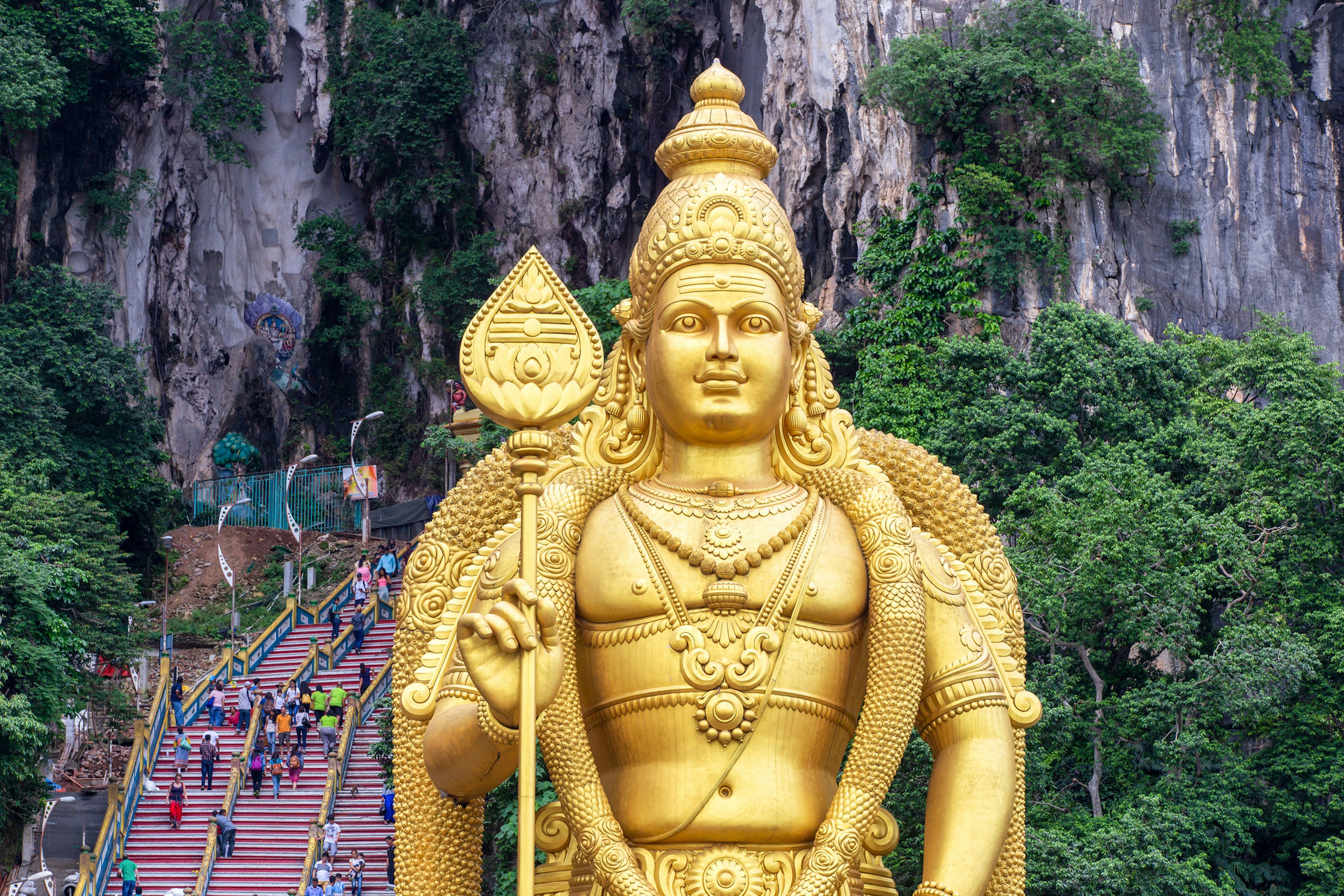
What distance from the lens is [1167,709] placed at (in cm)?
1692

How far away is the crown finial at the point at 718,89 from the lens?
25.3 feet

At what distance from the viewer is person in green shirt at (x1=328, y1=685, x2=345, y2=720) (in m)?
24.8

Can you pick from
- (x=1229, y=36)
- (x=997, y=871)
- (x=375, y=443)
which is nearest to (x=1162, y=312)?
(x=1229, y=36)

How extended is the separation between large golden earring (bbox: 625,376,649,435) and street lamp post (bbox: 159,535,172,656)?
23362 millimetres

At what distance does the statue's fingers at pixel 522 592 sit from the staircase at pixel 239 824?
13.7 m

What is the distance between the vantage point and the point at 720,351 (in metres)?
7.08

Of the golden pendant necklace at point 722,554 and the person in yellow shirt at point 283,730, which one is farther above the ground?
the golden pendant necklace at point 722,554

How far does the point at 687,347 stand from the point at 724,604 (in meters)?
1.06

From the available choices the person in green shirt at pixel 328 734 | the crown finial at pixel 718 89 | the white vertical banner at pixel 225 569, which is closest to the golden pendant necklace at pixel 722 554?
the crown finial at pixel 718 89

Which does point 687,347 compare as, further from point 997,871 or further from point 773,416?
point 997,871

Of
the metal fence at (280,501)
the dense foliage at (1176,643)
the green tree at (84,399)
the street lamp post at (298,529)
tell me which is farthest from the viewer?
the metal fence at (280,501)

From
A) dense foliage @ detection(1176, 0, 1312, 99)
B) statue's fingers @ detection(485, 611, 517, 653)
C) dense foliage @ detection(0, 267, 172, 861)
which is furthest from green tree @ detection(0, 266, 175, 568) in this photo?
statue's fingers @ detection(485, 611, 517, 653)

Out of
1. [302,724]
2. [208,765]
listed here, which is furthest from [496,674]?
[302,724]

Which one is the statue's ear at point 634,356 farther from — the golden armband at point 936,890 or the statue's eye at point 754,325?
the golden armband at point 936,890
